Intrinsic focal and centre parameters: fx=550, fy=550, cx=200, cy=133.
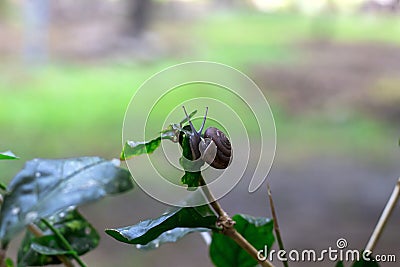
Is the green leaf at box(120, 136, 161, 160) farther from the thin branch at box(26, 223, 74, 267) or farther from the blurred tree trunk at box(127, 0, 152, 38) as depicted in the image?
the blurred tree trunk at box(127, 0, 152, 38)

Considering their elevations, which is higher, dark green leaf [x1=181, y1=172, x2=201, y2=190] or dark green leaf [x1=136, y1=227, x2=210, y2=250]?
dark green leaf [x1=181, y1=172, x2=201, y2=190]

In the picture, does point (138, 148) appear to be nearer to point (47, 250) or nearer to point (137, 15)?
point (47, 250)

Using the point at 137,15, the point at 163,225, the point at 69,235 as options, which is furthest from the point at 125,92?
the point at 163,225

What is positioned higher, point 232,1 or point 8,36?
point 232,1

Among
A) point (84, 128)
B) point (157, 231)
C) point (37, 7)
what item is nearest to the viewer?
point (157, 231)

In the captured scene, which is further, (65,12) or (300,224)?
(65,12)

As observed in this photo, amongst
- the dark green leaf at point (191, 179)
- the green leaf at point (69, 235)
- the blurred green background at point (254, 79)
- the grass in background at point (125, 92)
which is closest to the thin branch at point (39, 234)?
the green leaf at point (69, 235)

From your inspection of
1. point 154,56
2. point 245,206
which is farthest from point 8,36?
point 245,206

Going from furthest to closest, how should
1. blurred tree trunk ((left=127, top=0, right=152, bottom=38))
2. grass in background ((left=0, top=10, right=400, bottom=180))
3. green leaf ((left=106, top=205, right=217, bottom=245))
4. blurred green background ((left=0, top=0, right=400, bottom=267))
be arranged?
1. blurred tree trunk ((left=127, top=0, right=152, bottom=38))
2. grass in background ((left=0, top=10, right=400, bottom=180))
3. blurred green background ((left=0, top=0, right=400, bottom=267))
4. green leaf ((left=106, top=205, right=217, bottom=245))

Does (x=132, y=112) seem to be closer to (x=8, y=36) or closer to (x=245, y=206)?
(x=245, y=206)

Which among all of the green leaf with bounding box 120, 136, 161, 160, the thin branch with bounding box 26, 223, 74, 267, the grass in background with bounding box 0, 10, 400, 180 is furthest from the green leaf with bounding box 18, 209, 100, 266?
the grass in background with bounding box 0, 10, 400, 180
